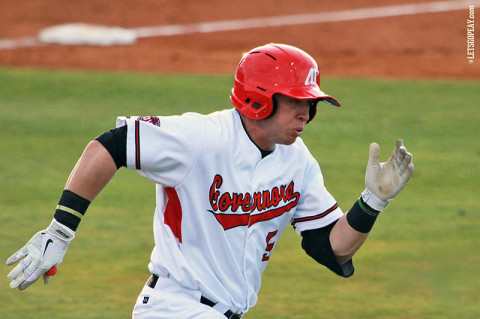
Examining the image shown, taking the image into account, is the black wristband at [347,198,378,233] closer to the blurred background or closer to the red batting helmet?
the red batting helmet

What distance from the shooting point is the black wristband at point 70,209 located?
4238 millimetres

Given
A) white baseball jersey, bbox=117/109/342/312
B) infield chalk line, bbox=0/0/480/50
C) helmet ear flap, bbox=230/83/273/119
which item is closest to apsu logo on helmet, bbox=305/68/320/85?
helmet ear flap, bbox=230/83/273/119

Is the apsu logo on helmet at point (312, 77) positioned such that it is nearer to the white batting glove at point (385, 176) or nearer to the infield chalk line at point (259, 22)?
the white batting glove at point (385, 176)

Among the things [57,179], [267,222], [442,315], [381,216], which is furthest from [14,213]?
[267,222]

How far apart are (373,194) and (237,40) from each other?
48.4 ft

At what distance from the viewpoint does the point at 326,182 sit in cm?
1056

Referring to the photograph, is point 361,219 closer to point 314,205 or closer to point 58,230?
point 314,205

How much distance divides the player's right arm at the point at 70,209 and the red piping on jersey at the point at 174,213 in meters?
0.30

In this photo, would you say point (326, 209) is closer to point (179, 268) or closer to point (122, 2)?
point (179, 268)

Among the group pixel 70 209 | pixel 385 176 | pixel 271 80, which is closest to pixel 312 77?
pixel 271 80

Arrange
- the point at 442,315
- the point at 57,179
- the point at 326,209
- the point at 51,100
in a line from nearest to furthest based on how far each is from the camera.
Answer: the point at 326,209
the point at 442,315
the point at 57,179
the point at 51,100

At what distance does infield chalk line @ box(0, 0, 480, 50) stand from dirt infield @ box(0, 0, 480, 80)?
270mm

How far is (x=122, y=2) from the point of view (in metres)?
21.4

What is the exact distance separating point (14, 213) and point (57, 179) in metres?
1.25
